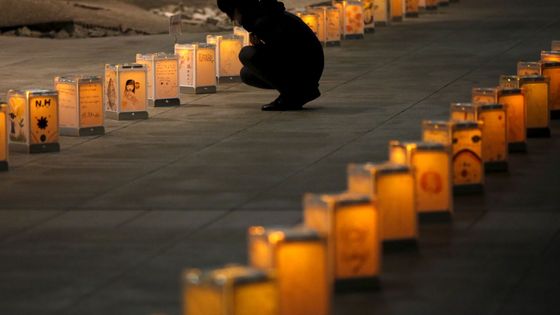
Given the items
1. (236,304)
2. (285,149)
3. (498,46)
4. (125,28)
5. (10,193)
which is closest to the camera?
(236,304)

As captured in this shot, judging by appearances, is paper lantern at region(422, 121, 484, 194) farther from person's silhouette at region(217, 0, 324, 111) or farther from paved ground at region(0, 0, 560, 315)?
person's silhouette at region(217, 0, 324, 111)

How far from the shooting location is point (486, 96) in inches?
481

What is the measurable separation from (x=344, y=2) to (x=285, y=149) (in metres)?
9.09

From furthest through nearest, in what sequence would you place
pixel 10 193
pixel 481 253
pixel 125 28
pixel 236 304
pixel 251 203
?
pixel 125 28 → pixel 10 193 → pixel 251 203 → pixel 481 253 → pixel 236 304

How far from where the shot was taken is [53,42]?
2222 centimetres

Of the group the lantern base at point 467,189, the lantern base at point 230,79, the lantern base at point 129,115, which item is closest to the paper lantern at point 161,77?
the lantern base at point 129,115

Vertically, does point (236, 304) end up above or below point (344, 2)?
below

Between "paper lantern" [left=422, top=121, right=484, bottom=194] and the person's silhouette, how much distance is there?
4.76 meters

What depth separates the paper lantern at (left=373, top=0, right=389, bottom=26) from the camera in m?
23.7

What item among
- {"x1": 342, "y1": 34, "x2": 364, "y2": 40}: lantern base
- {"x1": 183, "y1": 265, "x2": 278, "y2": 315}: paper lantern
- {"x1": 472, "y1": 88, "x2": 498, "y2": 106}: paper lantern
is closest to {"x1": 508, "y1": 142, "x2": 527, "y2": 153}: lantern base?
{"x1": 472, "y1": 88, "x2": 498, "y2": 106}: paper lantern

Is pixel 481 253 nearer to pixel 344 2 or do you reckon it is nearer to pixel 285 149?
pixel 285 149

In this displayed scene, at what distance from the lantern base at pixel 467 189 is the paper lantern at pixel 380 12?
43.4 ft

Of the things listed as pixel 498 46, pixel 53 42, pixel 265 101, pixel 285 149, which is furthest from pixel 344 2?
pixel 285 149

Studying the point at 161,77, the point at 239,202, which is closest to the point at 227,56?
the point at 161,77
